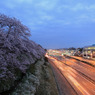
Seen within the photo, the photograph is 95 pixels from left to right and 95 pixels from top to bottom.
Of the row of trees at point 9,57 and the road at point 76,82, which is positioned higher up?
the row of trees at point 9,57

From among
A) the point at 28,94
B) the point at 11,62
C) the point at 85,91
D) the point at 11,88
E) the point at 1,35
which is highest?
the point at 1,35

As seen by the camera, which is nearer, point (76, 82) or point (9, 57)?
point (9, 57)

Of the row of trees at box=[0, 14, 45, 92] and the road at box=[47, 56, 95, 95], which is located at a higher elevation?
the row of trees at box=[0, 14, 45, 92]

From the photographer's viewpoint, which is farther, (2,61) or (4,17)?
(4,17)

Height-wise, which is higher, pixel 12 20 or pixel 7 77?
pixel 12 20

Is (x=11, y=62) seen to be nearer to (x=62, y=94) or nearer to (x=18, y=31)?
(x=18, y=31)

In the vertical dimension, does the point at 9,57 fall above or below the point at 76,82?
above

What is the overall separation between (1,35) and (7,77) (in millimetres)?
2589

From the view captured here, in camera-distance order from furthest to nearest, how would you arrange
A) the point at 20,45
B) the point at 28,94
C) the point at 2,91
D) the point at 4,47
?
the point at 20,45 → the point at 4,47 → the point at 28,94 → the point at 2,91

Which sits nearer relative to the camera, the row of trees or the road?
the row of trees

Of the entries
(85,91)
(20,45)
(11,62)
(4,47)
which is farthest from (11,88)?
(85,91)

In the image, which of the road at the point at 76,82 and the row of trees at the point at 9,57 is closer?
the row of trees at the point at 9,57

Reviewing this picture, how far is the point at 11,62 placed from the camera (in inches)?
159

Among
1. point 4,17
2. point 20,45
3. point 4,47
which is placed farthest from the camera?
point 4,17
